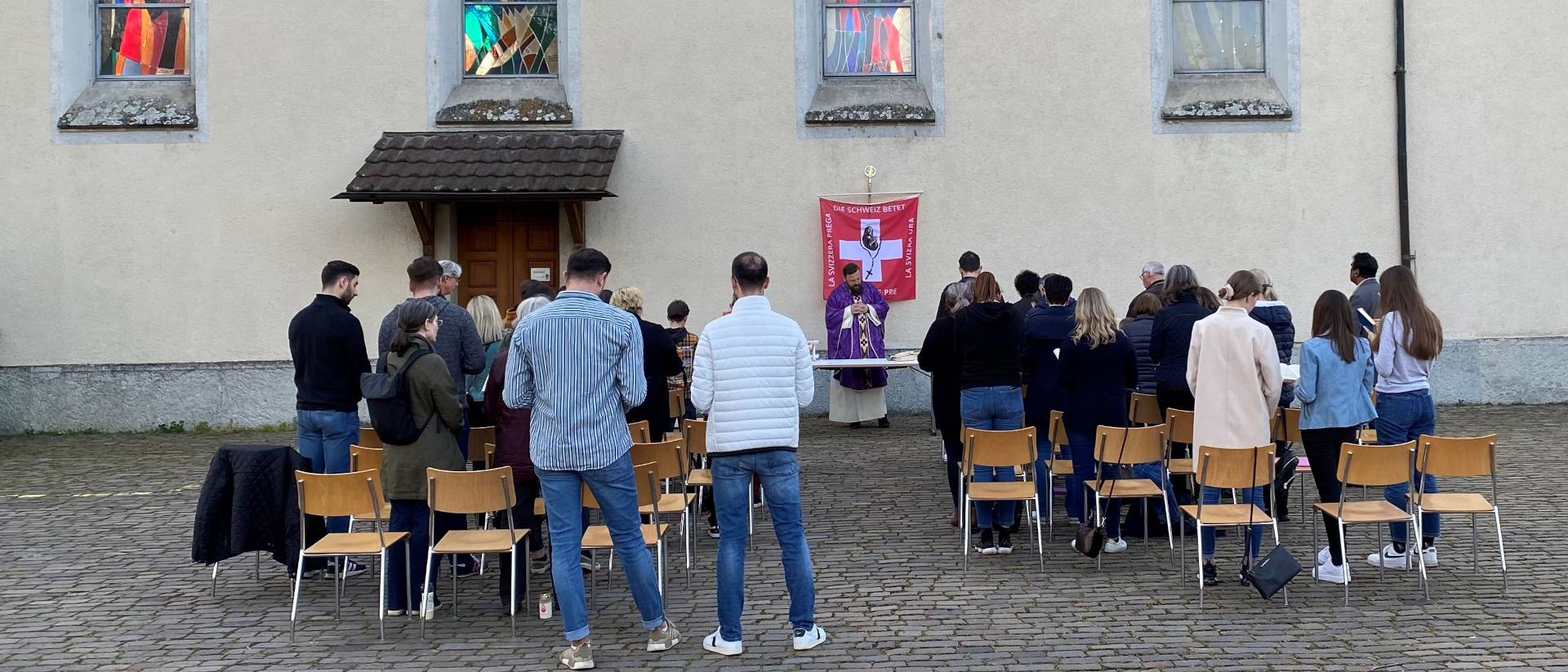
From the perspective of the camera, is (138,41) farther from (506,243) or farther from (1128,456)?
(1128,456)

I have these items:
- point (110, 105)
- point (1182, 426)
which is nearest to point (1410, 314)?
point (1182, 426)

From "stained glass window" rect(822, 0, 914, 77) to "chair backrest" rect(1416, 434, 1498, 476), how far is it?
27.5ft

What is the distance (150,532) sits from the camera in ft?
26.5

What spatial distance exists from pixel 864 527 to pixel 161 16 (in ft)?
34.3

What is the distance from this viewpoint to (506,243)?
13641mm

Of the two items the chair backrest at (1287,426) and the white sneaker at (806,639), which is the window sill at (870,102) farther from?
the white sneaker at (806,639)

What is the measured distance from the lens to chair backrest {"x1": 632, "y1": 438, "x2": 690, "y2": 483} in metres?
6.52

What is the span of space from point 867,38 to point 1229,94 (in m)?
3.93

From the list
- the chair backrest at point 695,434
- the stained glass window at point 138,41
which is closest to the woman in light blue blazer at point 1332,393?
the chair backrest at point 695,434

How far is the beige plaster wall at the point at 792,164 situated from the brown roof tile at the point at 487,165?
462 mm

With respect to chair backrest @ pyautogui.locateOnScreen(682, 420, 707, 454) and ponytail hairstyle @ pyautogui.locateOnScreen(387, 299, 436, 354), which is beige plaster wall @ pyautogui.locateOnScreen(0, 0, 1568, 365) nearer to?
chair backrest @ pyautogui.locateOnScreen(682, 420, 707, 454)

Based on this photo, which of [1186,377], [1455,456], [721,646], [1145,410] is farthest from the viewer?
[1145,410]

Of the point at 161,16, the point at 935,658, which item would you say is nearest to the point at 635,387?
the point at 935,658

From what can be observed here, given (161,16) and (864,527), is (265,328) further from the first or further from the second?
(864,527)
